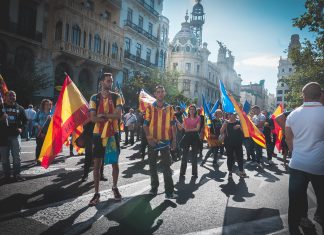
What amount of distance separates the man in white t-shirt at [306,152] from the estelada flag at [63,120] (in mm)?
4037

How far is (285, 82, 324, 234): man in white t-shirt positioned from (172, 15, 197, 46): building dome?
181ft

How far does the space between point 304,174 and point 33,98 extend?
697 inches

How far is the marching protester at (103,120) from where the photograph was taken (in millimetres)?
4473

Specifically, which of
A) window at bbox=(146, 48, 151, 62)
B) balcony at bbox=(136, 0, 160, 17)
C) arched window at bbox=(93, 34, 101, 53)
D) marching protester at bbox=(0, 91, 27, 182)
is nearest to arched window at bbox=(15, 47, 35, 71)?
arched window at bbox=(93, 34, 101, 53)

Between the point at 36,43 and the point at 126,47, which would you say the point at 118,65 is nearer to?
the point at 126,47

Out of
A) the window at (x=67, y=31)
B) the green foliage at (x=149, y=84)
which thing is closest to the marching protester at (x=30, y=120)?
the window at (x=67, y=31)

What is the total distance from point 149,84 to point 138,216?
24526 millimetres

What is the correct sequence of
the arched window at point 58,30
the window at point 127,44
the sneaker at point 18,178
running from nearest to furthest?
the sneaker at point 18,178
the arched window at point 58,30
the window at point 127,44

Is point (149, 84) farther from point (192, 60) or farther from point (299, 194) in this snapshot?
point (192, 60)

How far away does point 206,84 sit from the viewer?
61562mm

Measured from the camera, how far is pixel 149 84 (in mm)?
28078

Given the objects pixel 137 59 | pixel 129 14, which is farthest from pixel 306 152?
pixel 129 14

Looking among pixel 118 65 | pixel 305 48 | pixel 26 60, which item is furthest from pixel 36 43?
pixel 305 48

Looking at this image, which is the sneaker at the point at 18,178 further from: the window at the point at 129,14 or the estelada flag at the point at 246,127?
the window at the point at 129,14
